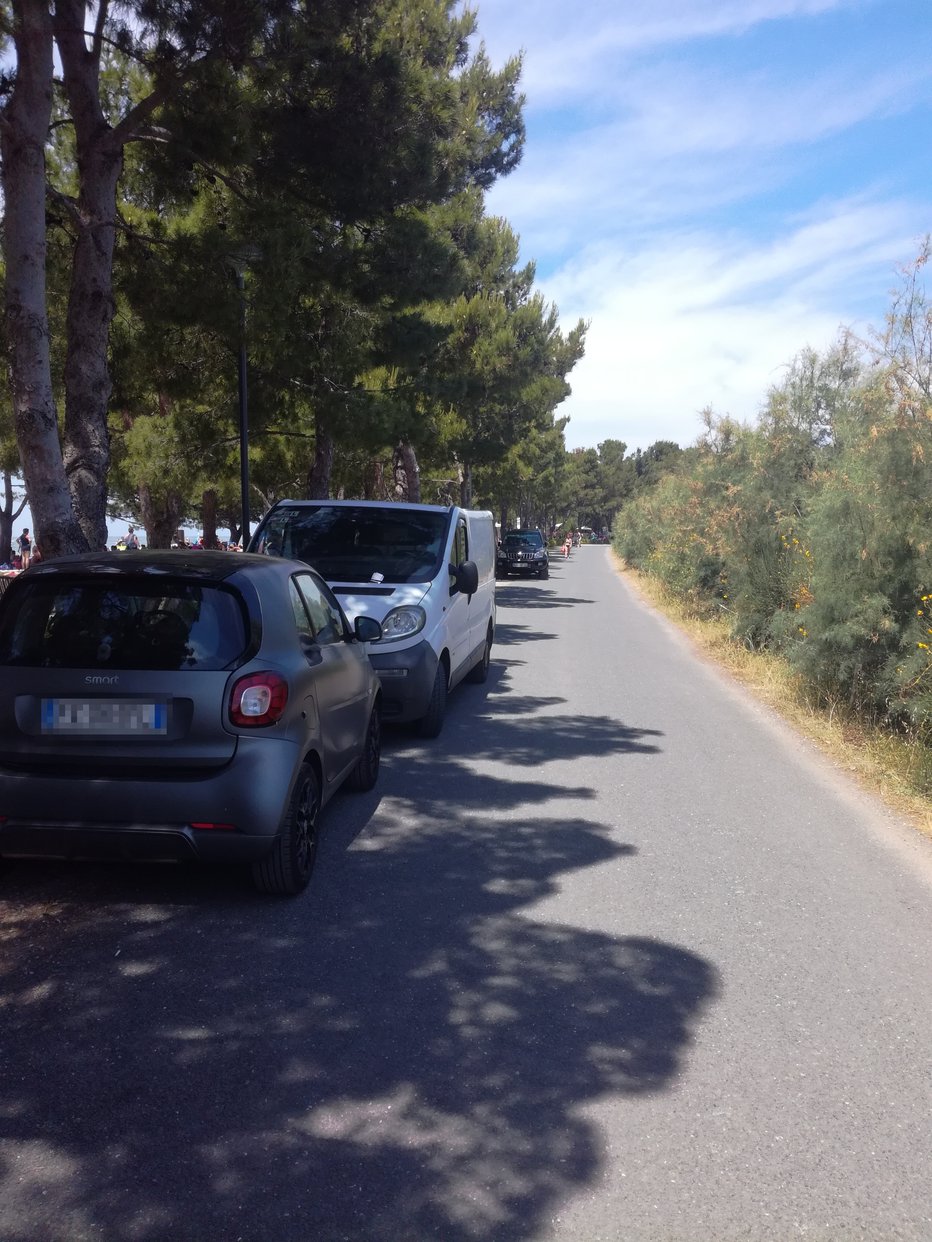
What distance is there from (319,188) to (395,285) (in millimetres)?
1931

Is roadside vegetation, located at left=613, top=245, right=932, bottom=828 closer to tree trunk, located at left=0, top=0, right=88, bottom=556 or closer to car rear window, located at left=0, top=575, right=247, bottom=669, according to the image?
car rear window, located at left=0, top=575, right=247, bottom=669

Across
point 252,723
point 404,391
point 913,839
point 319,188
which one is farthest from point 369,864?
point 404,391

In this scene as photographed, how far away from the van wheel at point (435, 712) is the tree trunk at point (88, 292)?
3187mm

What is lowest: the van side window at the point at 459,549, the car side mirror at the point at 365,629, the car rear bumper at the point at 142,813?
the car rear bumper at the point at 142,813

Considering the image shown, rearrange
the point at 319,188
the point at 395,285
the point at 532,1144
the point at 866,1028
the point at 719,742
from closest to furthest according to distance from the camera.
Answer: the point at 532,1144 → the point at 866,1028 → the point at 719,742 → the point at 319,188 → the point at 395,285

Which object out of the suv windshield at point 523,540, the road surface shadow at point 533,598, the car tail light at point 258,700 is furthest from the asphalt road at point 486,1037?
the suv windshield at point 523,540

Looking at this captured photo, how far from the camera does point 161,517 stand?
85.7 feet

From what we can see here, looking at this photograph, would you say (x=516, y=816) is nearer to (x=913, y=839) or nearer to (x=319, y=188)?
(x=913, y=839)

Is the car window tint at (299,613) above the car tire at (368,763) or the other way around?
above

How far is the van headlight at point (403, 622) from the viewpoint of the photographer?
8.90 m

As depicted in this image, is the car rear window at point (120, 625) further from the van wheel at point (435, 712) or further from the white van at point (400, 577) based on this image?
the van wheel at point (435, 712)

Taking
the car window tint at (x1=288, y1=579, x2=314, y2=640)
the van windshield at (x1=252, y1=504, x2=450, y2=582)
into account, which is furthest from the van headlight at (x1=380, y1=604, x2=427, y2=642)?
the car window tint at (x1=288, y1=579, x2=314, y2=640)

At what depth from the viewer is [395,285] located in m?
13.5

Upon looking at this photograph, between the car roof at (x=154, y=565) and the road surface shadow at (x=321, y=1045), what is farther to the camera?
the car roof at (x=154, y=565)
